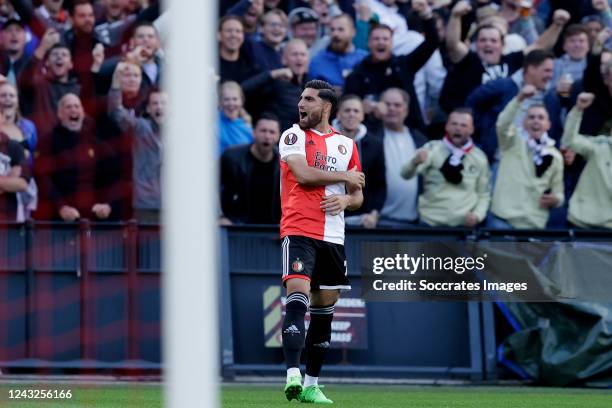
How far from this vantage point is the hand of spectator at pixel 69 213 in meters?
12.8

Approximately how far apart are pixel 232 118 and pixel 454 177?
2.24 meters

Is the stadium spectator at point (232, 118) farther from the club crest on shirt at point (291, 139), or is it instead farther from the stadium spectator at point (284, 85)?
the club crest on shirt at point (291, 139)

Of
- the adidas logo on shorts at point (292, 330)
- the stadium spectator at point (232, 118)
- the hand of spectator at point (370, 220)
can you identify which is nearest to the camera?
the adidas logo on shorts at point (292, 330)

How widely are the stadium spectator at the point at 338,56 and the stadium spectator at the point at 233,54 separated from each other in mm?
719

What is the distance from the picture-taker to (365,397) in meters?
11.3

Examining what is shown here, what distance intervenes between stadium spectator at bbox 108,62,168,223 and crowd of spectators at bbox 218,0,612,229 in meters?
1.48

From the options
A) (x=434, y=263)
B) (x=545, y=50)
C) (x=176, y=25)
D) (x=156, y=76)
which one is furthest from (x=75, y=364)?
(x=176, y=25)

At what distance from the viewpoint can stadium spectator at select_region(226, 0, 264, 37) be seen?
15141 millimetres

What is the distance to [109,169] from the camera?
39.4 ft

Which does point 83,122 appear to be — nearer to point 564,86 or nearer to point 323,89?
point 323,89

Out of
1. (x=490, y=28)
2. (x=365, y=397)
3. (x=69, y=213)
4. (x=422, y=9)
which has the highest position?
(x=422, y=9)

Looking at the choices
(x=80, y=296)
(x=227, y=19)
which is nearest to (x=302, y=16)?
(x=227, y=19)

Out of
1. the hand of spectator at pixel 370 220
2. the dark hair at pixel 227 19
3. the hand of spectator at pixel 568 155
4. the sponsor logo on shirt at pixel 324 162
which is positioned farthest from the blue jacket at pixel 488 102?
the sponsor logo on shirt at pixel 324 162

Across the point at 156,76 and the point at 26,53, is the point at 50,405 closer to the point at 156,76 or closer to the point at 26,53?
the point at 156,76
